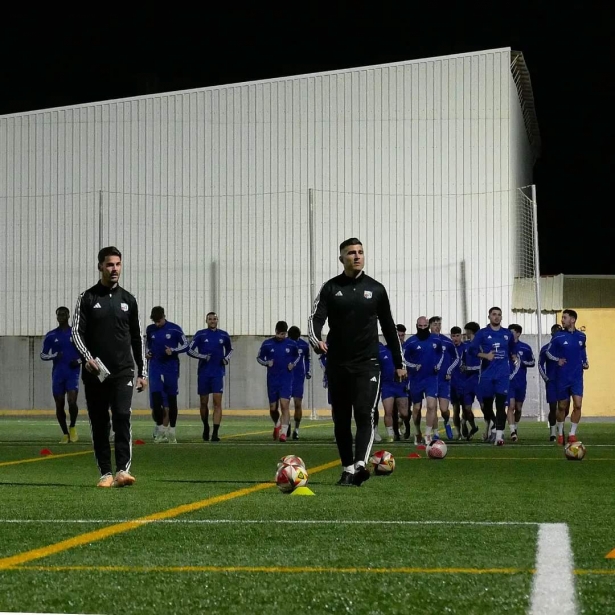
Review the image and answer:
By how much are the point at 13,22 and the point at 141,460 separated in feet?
112

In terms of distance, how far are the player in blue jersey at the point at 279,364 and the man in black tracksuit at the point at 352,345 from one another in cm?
1113

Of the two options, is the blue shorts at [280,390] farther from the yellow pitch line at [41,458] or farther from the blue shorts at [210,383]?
the yellow pitch line at [41,458]

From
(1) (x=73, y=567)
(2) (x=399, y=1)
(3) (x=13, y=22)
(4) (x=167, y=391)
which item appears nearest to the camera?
(1) (x=73, y=567)

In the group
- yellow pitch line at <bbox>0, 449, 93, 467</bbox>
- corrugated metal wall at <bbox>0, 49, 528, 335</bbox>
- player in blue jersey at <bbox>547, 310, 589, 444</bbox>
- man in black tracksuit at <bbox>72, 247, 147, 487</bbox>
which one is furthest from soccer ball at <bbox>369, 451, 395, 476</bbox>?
corrugated metal wall at <bbox>0, 49, 528, 335</bbox>

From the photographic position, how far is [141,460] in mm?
14898

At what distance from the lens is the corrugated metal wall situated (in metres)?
36.2

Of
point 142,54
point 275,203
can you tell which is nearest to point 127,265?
point 275,203

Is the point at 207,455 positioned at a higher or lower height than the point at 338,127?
lower

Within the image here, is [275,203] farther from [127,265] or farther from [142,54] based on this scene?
[142,54]

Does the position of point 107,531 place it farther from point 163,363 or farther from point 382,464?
point 163,363

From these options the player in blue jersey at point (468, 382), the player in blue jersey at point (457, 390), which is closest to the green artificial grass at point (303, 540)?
the player in blue jersey at point (468, 382)

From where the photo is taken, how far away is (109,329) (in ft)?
34.8

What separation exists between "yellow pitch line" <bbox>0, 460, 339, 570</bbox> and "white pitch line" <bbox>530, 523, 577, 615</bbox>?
7.39 ft

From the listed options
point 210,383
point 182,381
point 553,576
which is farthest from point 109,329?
point 182,381
